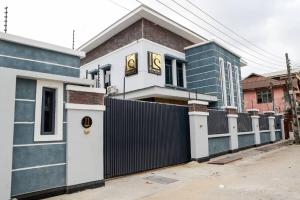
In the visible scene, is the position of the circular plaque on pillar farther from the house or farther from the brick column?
the brick column

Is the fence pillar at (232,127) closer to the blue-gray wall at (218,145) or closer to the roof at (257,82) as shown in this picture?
the blue-gray wall at (218,145)

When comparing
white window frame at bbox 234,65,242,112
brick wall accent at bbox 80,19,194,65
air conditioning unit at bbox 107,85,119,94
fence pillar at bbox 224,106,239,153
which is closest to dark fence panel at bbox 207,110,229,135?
fence pillar at bbox 224,106,239,153

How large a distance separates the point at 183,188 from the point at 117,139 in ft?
8.82

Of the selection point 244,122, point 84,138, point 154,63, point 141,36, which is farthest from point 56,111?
point 244,122

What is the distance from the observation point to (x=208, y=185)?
290 inches

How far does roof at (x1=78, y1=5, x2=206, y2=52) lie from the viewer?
1602cm

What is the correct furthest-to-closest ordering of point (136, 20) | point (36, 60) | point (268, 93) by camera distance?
point (268, 93), point (136, 20), point (36, 60)

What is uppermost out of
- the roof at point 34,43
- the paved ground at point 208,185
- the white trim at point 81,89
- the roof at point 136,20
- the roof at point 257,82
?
the roof at point 136,20

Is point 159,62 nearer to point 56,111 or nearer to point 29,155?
point 56,111

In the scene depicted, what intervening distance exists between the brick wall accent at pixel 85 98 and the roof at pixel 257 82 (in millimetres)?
30332

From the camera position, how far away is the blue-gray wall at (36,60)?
660 centimetres

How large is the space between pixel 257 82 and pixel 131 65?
2571 centimetres

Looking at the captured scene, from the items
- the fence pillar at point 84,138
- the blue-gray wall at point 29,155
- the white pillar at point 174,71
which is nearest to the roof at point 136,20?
the white pillar at point 174,71

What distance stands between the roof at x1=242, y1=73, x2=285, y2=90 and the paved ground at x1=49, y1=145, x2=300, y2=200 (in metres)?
26.2
